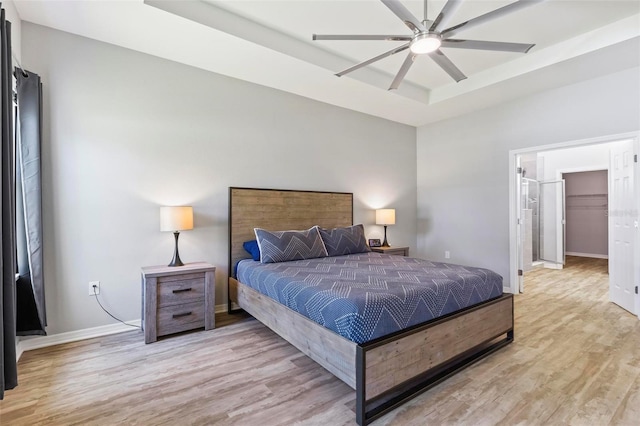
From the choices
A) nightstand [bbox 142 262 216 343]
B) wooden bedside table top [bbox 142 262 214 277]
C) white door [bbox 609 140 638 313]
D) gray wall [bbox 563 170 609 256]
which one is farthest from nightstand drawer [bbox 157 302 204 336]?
gray wall [bbox 563 170 609 256]

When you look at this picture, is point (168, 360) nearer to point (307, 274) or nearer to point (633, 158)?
point (307, 274)

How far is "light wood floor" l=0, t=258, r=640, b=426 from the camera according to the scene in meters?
1.80

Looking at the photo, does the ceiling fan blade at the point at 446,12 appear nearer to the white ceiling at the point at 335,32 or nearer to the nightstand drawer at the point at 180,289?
the white ceiling at the point at 335,32

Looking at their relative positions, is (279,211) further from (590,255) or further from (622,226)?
(590,255)

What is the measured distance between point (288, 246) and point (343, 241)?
33.1 inches

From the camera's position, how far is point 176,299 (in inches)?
116

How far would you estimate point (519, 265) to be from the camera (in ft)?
14.9

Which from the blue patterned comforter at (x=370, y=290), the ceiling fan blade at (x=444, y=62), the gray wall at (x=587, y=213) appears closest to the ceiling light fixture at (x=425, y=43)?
the ceiling fan blade at (x=444, y=62)

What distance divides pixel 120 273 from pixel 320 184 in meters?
2.68

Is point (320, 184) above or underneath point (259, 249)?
above

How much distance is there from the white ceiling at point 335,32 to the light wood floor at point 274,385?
2.82 metres

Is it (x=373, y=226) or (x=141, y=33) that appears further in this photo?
(x=373, y=226)

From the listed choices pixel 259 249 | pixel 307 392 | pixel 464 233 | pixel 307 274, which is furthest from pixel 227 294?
pixel 464 233

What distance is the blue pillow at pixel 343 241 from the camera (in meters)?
Result: 3.88
